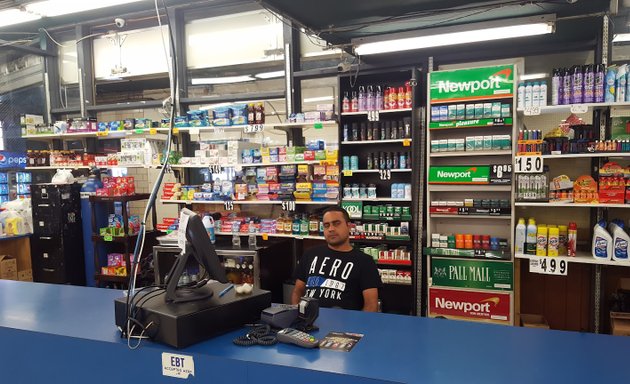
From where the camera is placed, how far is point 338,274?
3.05m

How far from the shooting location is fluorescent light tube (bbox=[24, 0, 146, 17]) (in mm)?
3430

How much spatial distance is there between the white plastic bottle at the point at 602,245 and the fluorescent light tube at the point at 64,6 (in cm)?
435

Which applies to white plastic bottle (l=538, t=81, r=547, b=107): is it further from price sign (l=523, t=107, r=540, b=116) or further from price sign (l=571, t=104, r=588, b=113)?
price sign (l=571, t=104, r=588, b=113)

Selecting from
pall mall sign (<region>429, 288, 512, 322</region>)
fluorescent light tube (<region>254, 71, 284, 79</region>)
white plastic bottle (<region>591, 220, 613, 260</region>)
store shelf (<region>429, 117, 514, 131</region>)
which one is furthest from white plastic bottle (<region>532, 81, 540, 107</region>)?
fluorescent light tube (<region>254, 71, 284, 79</region>)

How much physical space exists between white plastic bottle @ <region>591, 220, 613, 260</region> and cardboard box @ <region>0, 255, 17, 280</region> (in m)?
6.65

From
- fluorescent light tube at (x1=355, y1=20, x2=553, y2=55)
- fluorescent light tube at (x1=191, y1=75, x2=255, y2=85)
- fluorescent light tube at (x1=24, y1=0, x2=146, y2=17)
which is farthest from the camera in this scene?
fluorescent light tube at (x1=191, y1=75, x2=255, y2=85)

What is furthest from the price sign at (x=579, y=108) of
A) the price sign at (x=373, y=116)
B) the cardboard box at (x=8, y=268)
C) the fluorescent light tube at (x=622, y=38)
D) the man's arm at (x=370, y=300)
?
the cardboard box at (x=8, y=268)

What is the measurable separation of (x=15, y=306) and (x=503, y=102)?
4.24 meters

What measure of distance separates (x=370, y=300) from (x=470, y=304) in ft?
6.07

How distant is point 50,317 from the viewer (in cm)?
205

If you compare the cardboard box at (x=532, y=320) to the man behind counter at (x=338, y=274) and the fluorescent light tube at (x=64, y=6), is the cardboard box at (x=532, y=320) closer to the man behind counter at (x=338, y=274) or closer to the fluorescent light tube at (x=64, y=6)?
the man behind counter at (x=338, y=274)

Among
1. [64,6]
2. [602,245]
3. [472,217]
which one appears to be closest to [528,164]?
[472,217]

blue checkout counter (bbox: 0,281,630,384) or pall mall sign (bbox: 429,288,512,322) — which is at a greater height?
blue checkout counter (bbox: 0,281,630,384)

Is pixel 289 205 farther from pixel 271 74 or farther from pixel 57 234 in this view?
pixel 57 234
